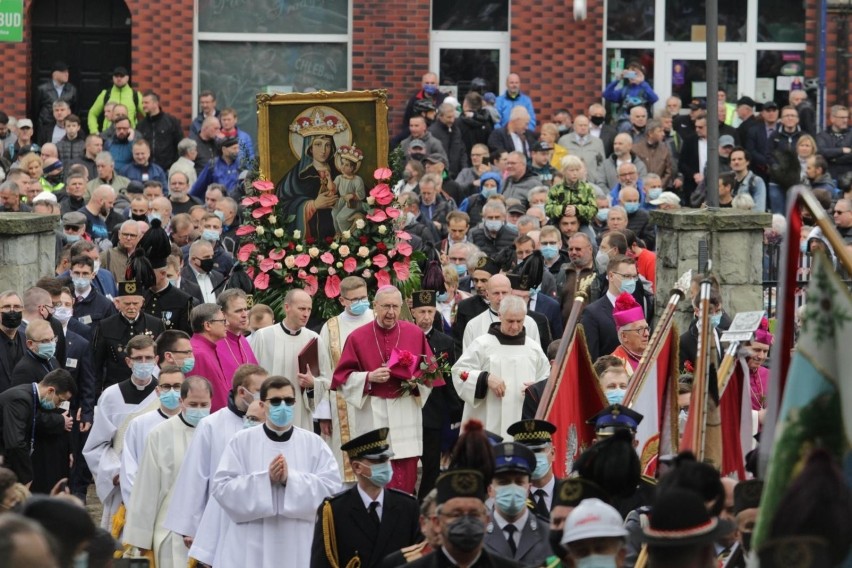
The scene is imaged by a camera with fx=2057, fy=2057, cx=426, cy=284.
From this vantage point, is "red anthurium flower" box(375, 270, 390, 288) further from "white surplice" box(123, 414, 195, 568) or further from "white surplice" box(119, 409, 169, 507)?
"white surplice" box(123, 414, 195, 568)

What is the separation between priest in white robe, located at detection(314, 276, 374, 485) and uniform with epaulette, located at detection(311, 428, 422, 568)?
3.84 meters

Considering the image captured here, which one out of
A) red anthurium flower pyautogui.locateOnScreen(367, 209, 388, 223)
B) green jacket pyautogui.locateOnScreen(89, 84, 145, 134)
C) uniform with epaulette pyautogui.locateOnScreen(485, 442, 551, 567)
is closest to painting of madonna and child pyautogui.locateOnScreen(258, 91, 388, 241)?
red anthurium flower pyautogui.locateOnScreen(367, 209, 388, 223)

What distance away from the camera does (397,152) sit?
16969 mm

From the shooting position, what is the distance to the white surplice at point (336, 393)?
49.2 feet

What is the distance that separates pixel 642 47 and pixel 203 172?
740 cm

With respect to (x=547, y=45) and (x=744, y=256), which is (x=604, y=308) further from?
(x=547, y=45)

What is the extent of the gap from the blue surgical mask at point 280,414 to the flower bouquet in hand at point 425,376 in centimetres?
304

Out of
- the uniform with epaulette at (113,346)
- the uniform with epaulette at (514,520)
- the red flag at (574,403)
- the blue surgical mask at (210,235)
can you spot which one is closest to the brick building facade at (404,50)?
the blue surgical mask at (210,235)

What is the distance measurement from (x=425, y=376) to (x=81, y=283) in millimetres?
3399

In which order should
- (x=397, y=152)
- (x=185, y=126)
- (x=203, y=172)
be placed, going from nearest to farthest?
(x=397, y=152)
(x=203, y=172)
(x=185, y=126)

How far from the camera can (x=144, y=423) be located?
1305 cm

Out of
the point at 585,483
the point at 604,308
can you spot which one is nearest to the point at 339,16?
the point at 604,308

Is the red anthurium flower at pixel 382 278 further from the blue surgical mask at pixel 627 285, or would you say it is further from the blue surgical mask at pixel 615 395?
the blue surgical mask at pixel 615 395

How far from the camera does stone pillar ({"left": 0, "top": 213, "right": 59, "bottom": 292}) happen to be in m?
17.2
